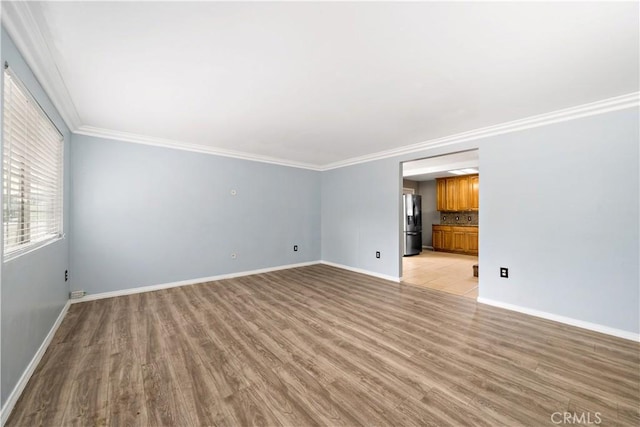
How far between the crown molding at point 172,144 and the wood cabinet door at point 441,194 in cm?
483

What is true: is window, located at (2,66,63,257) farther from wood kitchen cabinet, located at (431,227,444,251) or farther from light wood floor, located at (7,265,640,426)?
wood kitchen cabinet, located at (431,227,444,251)

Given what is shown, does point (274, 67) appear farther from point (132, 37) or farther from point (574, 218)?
point (574, 218)

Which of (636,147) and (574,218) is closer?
(636,147)

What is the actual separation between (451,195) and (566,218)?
16.3 feet

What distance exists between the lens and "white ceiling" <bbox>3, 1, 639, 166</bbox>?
1.44m

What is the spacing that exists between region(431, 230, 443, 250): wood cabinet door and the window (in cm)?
846

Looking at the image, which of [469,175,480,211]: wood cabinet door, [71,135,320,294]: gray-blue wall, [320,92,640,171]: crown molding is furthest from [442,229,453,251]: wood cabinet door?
[71,135,320,294]: gray-blue wall

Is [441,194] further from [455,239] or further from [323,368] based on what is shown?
[323,368]

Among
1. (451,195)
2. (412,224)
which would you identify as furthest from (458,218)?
(412,224)

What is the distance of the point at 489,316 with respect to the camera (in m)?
2.91

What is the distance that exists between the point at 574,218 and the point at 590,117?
1075 mm

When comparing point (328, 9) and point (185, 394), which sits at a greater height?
point (328, 9)

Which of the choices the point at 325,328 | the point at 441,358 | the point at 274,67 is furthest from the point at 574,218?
the point at 274,67

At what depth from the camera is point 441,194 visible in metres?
7.75
